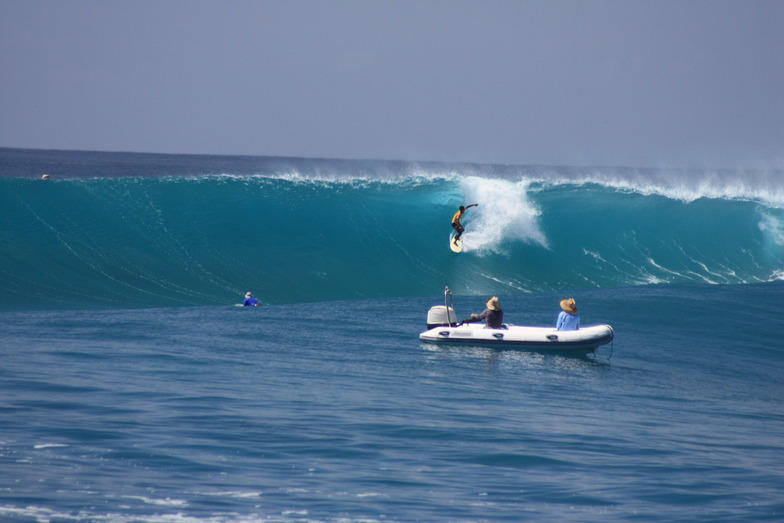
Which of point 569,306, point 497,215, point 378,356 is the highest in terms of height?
point 497,215

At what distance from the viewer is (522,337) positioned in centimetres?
1552

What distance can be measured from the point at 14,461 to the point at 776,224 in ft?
91.3

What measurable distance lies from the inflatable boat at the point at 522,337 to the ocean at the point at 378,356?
20 centimetres

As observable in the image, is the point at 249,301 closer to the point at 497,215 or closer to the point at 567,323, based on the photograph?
the point at 567,323

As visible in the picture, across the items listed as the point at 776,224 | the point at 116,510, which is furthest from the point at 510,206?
the point at 116,510

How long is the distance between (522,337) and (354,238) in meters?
11.0

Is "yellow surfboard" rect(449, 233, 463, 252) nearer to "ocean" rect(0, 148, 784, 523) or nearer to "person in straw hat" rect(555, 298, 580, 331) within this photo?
"ocean" rect(0, 148, 784, 523)

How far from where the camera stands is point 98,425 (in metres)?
8.62

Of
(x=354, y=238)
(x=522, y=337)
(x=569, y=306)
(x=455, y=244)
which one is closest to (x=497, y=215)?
(x=455, y=244)

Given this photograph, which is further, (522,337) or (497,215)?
(497,215)

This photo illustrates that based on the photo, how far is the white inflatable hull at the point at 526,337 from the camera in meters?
15.3

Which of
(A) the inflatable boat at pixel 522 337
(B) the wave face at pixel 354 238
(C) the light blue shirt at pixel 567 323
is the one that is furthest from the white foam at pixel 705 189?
(A) the inflatable boat at pixel 522 337

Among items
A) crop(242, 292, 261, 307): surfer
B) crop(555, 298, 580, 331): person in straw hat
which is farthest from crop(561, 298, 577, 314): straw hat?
crop(242, 292, 261, 307): surfer

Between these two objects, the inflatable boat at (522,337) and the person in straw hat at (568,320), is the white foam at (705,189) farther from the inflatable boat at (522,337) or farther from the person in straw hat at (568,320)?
the inflatable boat at (522,337)
